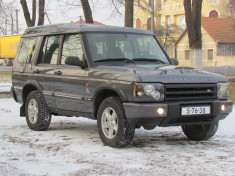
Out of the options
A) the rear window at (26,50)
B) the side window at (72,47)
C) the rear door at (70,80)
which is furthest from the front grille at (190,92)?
the rear window at (26,50)

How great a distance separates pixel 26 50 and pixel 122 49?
2421mm

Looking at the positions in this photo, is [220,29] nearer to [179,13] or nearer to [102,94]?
[179,13]

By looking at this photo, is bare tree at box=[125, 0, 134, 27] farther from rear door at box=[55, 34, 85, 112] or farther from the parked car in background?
the parked car in background

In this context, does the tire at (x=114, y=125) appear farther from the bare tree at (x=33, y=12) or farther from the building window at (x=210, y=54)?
the building window at (x=210, y=54)

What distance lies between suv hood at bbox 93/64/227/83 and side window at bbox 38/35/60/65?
1.39m

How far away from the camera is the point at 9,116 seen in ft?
37.7

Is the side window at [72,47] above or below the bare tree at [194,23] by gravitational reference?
below

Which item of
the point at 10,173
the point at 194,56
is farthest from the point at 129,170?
the point at 194,56

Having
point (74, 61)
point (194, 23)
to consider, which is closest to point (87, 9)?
point (194, 23)

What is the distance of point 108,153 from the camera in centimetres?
697

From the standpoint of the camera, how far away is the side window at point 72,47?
8258mm

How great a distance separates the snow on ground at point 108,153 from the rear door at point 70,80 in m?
0.58

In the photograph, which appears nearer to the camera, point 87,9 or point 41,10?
point 87,9

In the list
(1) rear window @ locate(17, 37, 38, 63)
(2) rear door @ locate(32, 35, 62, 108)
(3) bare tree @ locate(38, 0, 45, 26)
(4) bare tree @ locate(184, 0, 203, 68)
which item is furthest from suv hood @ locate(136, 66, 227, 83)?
(3) bare tree @ locate(38, 0, 45, 26)
